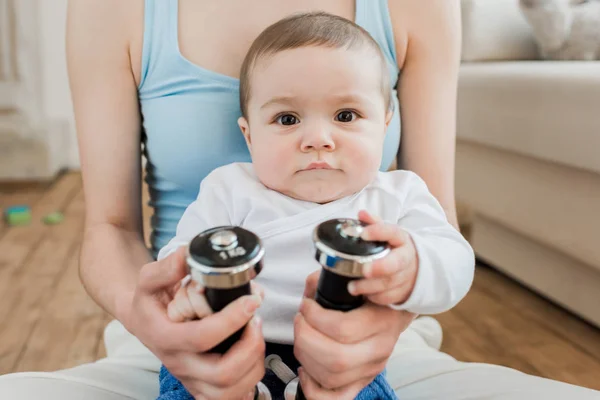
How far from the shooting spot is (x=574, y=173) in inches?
52.2

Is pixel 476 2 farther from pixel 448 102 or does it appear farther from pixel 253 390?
pixel 253 390

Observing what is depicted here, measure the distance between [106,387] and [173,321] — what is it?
0.24 m

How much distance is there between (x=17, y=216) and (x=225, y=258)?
2.04m

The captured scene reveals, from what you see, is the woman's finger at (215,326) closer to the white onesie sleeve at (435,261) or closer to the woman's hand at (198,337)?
the woman's hand at (198,337)

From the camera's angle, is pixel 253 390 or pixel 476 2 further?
pixel 476 2

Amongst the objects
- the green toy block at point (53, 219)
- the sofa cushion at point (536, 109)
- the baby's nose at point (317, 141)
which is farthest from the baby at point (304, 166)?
the green toy block at point (53, 219)

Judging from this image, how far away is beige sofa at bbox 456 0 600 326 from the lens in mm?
1276

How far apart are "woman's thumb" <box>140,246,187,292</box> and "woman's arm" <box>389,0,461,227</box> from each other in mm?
452

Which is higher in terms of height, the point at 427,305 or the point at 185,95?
the point at 185,95

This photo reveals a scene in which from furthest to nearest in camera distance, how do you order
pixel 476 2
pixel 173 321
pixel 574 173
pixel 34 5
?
pixel 34 5, pixel 476 2, pixel 574 173, pixel 173 321

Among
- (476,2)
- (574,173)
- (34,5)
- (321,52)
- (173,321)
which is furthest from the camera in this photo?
(34,5)

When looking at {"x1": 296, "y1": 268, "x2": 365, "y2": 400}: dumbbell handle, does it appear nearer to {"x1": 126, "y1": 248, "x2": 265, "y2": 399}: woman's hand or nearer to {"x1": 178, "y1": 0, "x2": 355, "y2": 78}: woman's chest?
{"x1": 126, "y1": 248, "x2": 265, "y2": 399}: woman's hand

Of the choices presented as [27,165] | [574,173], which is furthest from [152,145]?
[27,165]

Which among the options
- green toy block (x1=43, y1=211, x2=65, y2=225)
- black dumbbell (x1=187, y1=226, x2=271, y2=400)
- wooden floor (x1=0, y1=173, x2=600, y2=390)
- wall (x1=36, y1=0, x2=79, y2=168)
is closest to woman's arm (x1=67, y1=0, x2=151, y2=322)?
black dumbbell (x1=187, y1=226, x2=271, y2=400)
